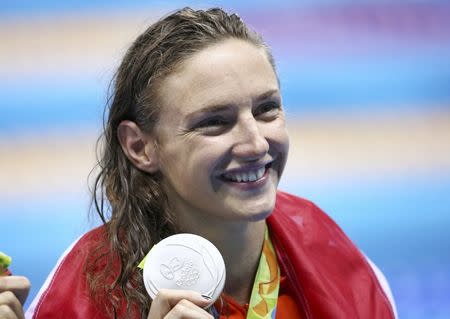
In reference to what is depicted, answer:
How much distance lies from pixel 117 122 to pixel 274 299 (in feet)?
1.68

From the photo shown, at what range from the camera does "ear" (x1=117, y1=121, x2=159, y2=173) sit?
177 cm

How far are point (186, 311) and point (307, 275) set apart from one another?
539mm

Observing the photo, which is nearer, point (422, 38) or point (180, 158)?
point (180, 158)

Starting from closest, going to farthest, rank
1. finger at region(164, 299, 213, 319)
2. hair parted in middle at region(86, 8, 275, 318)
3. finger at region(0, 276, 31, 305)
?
finger at region(164, 299, 213, 319) → finger at region(0, 276, 31, 305) → hair parted in middle at region(86, 8, 275, 318)

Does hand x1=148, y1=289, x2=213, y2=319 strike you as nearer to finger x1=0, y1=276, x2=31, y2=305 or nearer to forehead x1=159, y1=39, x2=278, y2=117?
finger x1=0, y1=276, x2=31, y2=305

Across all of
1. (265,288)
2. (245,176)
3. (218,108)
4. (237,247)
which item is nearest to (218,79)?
(218,108)

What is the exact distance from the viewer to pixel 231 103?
1.62 metres

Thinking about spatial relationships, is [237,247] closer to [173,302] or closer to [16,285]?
[173,302]

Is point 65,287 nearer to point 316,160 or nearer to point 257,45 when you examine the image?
point 257,45

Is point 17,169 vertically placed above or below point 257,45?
below

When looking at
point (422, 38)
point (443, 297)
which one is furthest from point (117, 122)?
point (422, 38)

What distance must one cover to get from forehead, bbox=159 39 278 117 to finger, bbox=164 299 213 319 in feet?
1.36

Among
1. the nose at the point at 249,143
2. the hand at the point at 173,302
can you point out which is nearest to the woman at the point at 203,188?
the nose at the point at 249,143

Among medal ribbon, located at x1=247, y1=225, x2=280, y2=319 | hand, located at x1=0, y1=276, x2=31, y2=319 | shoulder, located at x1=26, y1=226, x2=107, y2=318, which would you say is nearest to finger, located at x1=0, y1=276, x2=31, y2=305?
hand, located at x1=0, y1=276, x2=31, y2=319
